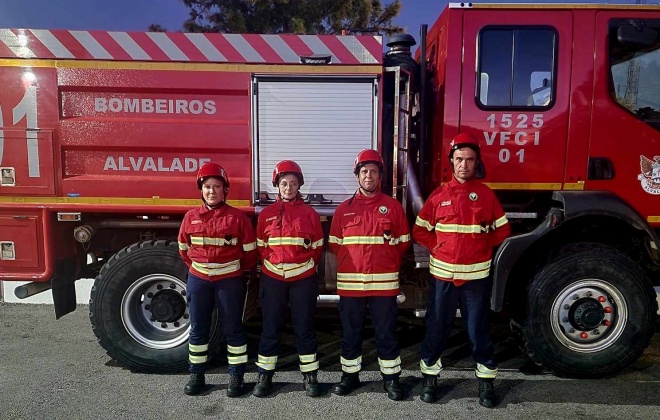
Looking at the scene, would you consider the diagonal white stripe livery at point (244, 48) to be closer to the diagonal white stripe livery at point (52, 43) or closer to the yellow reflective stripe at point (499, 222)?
the diagonal white stripe livery at point (52, 43)

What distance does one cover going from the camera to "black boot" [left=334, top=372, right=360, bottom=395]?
353cm

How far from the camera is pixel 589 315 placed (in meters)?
3.71

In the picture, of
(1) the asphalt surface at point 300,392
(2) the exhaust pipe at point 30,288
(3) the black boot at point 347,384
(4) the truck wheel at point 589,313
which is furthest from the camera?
(2) the exhaust pipe at point 30,288

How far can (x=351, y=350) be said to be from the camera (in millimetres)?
3516

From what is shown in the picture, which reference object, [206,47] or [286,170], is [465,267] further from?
[206,47]

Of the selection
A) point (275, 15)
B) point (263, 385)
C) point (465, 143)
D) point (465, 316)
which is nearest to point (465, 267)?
point (465, 316)

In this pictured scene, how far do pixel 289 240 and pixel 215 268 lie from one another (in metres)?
0.59

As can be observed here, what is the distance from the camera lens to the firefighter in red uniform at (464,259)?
3.36m

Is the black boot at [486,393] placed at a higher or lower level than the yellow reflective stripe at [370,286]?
lower

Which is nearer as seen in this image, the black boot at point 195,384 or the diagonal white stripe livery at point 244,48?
the black boot at point 195,384

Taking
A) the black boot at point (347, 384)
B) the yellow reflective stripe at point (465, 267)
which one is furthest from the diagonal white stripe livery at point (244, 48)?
the black boot at point (347, 384)

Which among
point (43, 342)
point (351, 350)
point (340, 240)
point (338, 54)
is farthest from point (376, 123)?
point (43, 342)

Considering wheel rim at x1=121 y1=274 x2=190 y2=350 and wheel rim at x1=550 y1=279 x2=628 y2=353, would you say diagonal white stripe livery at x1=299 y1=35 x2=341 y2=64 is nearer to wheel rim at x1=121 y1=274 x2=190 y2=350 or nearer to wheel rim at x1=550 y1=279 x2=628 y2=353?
wheel rim at x1=121 y1=274 x2=190 y2=350

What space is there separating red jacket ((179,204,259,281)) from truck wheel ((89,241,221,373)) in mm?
442
